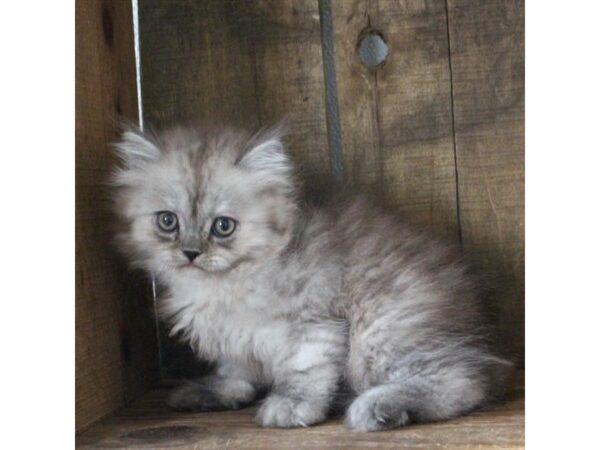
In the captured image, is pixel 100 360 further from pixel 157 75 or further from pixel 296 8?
pixel 296 8

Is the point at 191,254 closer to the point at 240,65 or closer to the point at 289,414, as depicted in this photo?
the point at 289,414

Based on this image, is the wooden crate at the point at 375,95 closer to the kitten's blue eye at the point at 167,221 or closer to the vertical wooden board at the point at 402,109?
the vertical wooden board at the point at 402,109

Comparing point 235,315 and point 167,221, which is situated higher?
point 167,221

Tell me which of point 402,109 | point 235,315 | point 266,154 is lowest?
point 235,315

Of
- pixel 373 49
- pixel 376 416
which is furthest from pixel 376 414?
pixel 373 49

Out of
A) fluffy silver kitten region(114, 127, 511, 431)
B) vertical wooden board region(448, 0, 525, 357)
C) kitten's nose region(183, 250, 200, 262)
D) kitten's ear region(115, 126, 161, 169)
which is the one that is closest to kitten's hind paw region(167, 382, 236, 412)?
fluffy silver kitten region(114, 127, 511, 431)

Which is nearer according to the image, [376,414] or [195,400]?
[376,414]
